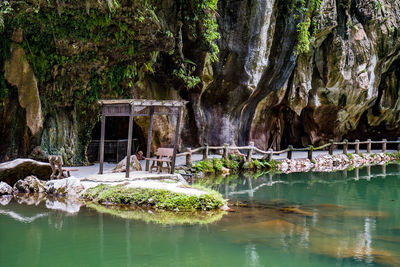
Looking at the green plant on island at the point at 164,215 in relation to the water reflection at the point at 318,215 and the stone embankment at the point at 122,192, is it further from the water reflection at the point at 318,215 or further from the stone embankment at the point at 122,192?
the water reflection at the point at 318,215

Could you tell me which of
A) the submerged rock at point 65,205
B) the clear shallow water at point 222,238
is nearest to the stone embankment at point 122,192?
the submerged rock at point 65,205

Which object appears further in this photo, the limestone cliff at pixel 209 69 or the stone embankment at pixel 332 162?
the stone embankment at pixel 332 162

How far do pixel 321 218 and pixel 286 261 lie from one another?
3.24 m

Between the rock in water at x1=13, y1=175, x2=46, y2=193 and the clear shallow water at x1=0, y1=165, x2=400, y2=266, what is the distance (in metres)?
1.02

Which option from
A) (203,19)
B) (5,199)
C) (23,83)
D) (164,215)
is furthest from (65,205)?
(203,19)

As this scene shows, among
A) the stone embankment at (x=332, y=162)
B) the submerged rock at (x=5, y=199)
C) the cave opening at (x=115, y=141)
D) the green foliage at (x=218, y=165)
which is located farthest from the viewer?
the stone embankment at (x=332, y=162)

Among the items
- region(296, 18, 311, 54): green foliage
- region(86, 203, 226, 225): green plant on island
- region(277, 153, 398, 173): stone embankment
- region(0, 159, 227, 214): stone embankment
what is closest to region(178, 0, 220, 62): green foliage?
region(296, 18, 311, 54): green foliage

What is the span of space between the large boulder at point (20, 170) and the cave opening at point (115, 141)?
5.62m

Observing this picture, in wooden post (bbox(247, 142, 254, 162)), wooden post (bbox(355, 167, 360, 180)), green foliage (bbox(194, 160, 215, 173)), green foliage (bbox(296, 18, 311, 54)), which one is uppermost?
green foliage (bbox(296, 18, 311, 54))

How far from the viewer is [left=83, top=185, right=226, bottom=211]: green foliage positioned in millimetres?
9078

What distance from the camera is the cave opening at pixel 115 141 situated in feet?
55.6

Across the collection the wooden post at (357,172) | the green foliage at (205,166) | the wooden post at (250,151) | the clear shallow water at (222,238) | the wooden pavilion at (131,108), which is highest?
the wooden pavilion at (131,108)

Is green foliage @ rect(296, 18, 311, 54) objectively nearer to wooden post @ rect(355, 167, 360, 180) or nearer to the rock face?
wooden post @ rect(355, 167, 360, 180)

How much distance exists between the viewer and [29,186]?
34.3 ft
